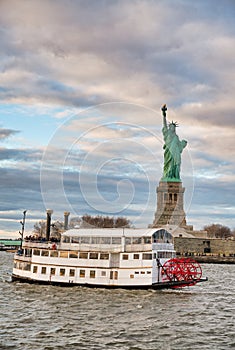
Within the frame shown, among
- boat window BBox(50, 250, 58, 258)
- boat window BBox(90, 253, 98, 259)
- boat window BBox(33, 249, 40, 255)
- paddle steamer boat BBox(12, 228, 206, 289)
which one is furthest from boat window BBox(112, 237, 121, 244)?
boat window BBox(33, 249, 40, 255)

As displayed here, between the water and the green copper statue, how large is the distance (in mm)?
88775

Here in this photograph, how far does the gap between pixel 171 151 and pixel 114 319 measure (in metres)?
110

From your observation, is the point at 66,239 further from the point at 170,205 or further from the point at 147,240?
the point at 170,205

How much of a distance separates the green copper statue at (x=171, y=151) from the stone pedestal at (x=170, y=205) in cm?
288

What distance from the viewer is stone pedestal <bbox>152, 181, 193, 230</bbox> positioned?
138 meters

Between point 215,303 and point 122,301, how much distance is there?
8.97 metres

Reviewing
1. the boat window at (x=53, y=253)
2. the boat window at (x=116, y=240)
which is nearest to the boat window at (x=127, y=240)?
the boat window at (x=116, y=240)

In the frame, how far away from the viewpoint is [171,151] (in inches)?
5812

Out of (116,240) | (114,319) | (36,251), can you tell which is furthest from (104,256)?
(114,319)

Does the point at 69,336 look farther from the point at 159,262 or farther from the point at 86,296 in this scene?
the point at 159,262

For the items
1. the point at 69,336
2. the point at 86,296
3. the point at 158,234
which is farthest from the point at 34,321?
the point at 158,234

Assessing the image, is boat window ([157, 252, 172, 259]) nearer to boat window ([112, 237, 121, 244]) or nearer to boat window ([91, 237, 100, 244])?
boat window ([112, 237, 121, 244])

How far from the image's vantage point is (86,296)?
51.8 meters

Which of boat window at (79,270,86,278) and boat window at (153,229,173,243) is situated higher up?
boat window at (153,229,173,243)
